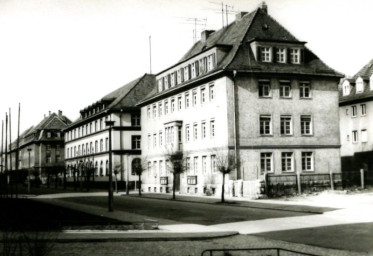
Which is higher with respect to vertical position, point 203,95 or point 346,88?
point 346,88

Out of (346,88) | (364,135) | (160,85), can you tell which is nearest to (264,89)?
(160,85)

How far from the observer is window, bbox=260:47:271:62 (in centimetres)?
4859

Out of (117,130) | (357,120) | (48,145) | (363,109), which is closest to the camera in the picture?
(363,109)

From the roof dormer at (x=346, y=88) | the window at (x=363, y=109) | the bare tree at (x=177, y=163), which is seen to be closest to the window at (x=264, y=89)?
the bare tree at (x=177, y=163)

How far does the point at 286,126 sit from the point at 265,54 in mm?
6513

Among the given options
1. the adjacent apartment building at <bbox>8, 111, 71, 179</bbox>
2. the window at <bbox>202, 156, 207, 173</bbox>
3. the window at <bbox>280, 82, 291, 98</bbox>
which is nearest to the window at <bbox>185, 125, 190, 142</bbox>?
the window at <bbox>202, 156, 207, 173</bbox>

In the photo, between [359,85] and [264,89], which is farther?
[359,85]

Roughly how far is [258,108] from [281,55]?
561cm

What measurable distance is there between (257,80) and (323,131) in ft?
25.3

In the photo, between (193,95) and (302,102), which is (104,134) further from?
(302,102)

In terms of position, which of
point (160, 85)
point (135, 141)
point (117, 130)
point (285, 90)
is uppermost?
point (160, 85)

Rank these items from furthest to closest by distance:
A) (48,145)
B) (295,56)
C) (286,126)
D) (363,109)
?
(48,145), (363,109), (295,56), (286,126)

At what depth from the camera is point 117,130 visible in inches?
3036

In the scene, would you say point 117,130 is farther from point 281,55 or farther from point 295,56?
point 295,56
